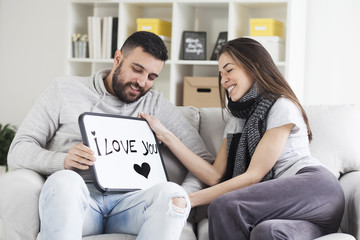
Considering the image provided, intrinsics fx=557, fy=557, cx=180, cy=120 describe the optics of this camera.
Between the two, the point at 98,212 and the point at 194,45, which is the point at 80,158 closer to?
the point at 98,212

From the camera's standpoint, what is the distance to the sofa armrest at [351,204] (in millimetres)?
1955

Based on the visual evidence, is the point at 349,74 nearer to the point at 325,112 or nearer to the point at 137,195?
the point at 325,112

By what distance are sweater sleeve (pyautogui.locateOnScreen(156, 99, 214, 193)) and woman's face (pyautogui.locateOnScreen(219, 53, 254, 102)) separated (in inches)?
9.5

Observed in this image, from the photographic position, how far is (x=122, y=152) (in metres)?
2.12

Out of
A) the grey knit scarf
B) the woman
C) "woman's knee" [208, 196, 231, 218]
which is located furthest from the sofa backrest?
"woman's knee" [208, 196, 231, 218]

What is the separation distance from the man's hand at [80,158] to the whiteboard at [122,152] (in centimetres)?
3

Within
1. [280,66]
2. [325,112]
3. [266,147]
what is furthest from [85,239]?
[280,66]

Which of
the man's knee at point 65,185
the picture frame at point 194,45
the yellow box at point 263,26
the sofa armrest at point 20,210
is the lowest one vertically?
the sofa armrest at point 20,210

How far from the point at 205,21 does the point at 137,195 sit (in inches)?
97.1

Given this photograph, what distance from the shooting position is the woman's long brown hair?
2191 millimetres

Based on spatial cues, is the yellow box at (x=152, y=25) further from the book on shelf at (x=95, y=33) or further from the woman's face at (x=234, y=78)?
the woman's face at (x=234, y=78)

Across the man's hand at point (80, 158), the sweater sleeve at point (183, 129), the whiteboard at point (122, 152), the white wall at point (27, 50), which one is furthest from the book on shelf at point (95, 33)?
the man's hand at point (80, 158)

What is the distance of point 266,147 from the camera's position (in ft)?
6.74

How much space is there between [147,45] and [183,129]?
A: 1.26 feet
